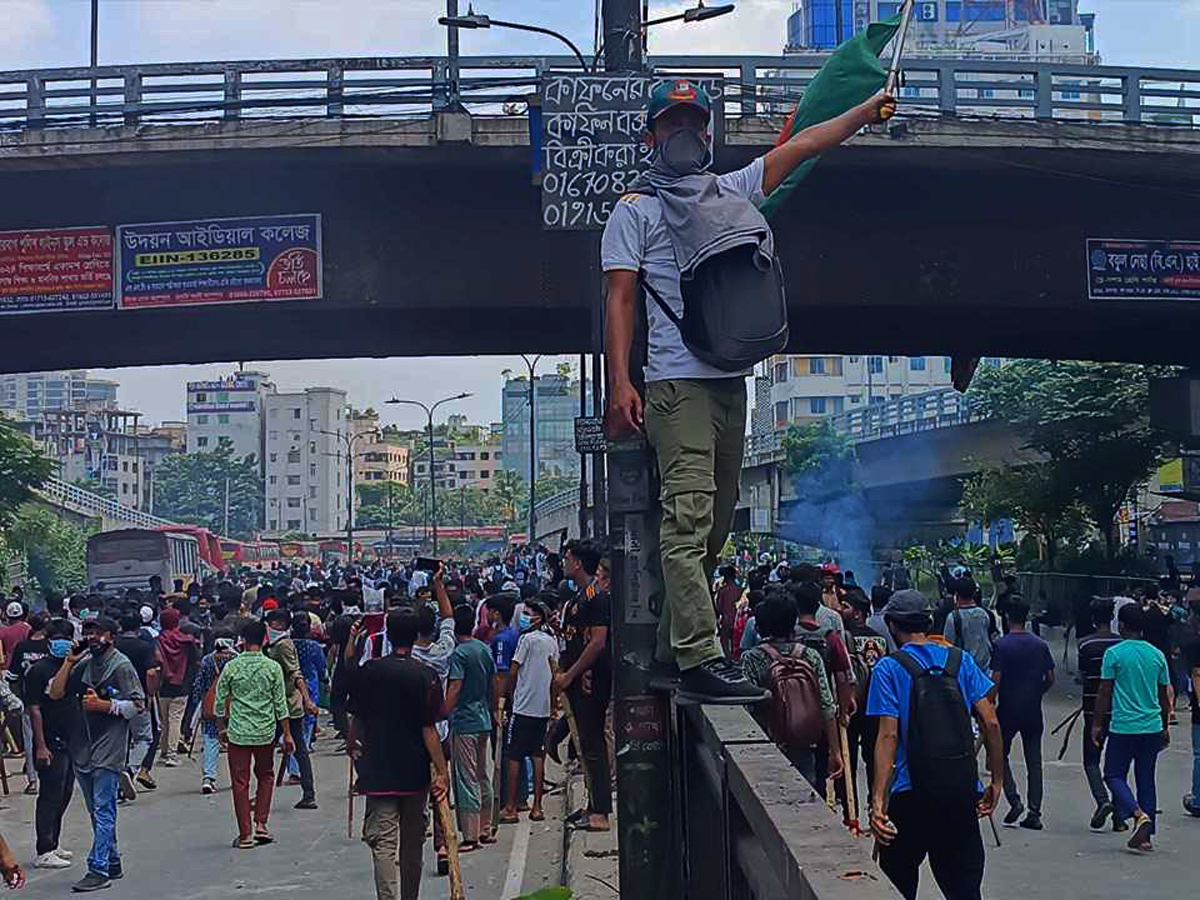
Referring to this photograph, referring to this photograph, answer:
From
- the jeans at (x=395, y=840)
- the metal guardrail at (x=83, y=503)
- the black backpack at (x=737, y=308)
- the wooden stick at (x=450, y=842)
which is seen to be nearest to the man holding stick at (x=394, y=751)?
the jeans at (x=395, y=840)

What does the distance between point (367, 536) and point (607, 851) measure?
12919 cm

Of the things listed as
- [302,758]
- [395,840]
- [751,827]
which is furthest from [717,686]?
[302,758]

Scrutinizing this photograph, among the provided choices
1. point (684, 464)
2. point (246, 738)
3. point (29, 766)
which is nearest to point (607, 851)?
point (246, 738)

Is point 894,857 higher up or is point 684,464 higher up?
point 684,464

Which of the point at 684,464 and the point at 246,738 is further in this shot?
the point at 246,738

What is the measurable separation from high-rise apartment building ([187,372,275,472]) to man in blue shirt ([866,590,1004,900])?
150917 millimetres

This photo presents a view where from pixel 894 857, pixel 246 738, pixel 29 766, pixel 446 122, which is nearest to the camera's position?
pixel 894 857

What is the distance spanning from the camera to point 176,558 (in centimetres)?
4594

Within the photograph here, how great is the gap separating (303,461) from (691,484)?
488 feet

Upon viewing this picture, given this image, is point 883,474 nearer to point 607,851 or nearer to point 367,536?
point 607,851

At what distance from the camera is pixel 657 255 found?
4.86 meters

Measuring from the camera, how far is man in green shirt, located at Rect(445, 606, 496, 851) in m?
11.8

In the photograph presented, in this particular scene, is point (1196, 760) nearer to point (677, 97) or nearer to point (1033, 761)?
point (1033, 761)

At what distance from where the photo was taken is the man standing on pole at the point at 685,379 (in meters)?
4.69
